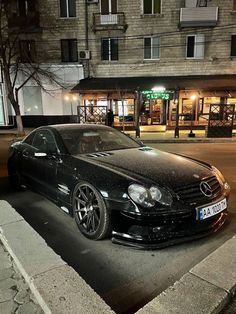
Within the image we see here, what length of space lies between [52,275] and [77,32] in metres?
19.9

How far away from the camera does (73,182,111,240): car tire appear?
128 inches

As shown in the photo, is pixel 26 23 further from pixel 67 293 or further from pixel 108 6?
pixel 67 293

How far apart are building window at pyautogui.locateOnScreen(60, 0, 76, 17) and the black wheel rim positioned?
19.4m

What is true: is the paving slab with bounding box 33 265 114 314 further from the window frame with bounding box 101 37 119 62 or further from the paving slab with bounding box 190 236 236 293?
the window frame with bounding box 101 37 119 62

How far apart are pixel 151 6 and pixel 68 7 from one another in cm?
584

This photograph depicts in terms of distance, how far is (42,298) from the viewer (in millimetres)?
2229

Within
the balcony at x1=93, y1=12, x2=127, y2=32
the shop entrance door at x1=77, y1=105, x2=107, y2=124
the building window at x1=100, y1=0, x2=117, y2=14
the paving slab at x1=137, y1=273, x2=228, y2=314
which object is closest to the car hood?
the paving slab at x1=137, y1=273, x2=228, y2=314

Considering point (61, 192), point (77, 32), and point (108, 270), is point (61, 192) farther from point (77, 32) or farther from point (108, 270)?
point (77, 32)

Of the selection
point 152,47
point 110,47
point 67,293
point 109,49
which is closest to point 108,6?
point 110,47

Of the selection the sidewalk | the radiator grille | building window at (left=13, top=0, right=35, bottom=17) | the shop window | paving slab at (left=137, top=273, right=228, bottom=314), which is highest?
building window at (left=13, top=0, right=35, bottom=17)

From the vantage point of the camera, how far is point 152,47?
63.2ft

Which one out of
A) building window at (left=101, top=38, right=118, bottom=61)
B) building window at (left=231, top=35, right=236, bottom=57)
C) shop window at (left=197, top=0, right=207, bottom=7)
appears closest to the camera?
shop window at (left=197, top=0, right=207, bottom=7)

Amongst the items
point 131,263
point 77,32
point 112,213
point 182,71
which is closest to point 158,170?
point 112,213

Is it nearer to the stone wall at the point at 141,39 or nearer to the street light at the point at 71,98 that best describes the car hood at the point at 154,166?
the stone wall at the point at 141,39
